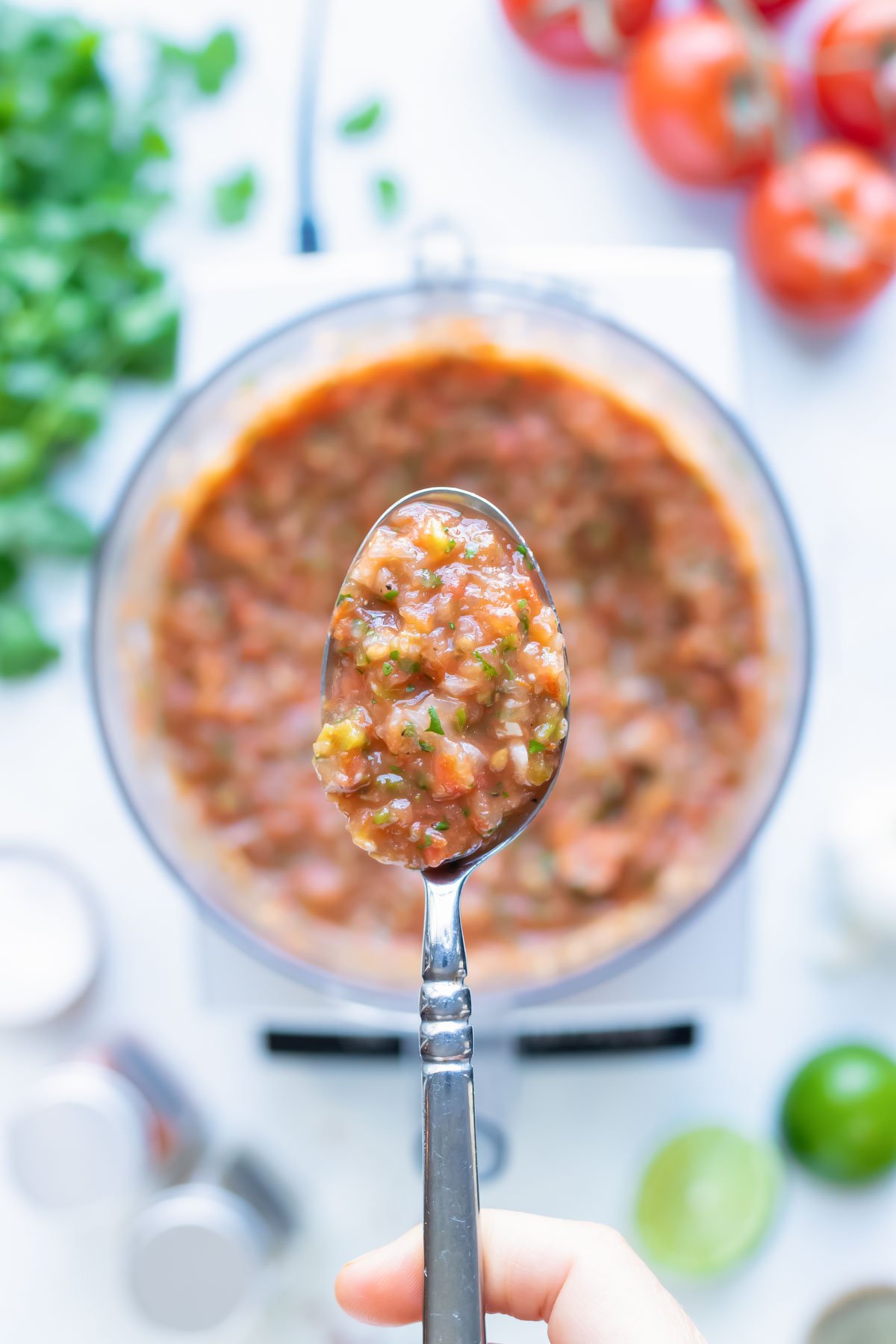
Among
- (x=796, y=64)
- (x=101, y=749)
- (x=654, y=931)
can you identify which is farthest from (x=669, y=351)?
(x=101, y=749)

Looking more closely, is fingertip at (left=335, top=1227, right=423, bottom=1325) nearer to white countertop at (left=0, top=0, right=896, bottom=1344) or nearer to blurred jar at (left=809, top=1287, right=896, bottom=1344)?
white countertop at (left=0, top=0, right=896, bottom=1344)

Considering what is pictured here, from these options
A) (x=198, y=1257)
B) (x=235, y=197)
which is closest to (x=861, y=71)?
(x=235, y=197)

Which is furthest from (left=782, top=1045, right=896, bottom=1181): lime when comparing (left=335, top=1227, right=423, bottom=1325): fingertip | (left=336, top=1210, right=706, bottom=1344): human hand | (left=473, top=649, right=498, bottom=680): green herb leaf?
(left=473, top=649, right=498, bottom=680): green herb leaf

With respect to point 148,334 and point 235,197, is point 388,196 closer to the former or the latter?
point 235,197

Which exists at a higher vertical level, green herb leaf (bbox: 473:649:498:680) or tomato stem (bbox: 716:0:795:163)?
tomato stem (bbox: 716:0:795:163)

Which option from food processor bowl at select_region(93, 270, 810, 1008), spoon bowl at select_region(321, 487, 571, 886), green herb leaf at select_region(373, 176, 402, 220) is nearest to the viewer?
spoon bowl at select_region(321, 487, 571, 886)

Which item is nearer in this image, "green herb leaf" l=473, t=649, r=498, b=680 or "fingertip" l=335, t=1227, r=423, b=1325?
"green herb leaf" l=473, t=649, r=498, b=680

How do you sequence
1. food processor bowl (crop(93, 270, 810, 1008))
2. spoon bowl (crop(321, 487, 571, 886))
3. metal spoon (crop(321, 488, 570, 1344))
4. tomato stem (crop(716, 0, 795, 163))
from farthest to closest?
tomato stem (crop(716, 0, 795, 163)), food processor bowl (crop(93, 270, 810, 1008)), spoon bowl (crop(321, 487, 571, 886)), metal spoon (crop(321, 488, 570, 1344))

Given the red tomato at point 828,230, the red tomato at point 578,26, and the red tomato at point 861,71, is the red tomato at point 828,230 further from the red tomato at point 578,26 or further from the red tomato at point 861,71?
the red tomato at point 578,26

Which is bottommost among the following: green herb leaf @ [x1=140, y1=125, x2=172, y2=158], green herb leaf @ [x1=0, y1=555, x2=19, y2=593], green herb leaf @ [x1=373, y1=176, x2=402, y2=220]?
green herb leaf @ [x1=0, y1=555, x2=19, y2=593]
